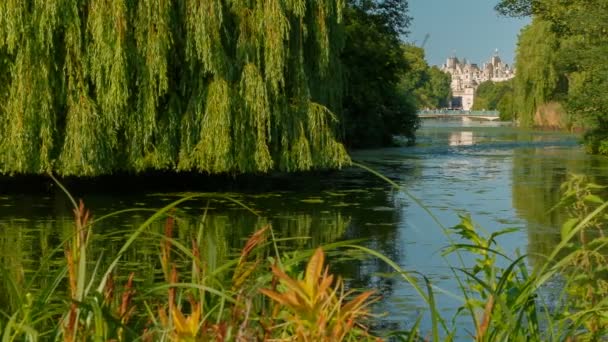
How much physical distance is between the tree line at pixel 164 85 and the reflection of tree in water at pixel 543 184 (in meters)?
3.32

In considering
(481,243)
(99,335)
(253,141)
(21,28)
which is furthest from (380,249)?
(99,335)

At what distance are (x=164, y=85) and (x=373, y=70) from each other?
19768 mm

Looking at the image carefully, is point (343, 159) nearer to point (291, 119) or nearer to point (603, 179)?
point (291, 119)

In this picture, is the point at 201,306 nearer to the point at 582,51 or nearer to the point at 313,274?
the point at 313,274

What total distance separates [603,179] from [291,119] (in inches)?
334

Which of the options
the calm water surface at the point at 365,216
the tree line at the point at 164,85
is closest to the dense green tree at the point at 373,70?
the calm water surface at the point at 365,216

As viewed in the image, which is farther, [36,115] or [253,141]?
[253,141]

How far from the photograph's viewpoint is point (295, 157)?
16.6m

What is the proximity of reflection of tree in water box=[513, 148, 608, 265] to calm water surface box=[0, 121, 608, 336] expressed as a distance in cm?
3

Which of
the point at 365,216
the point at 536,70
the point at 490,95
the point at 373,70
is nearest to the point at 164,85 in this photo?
the point at 365,216

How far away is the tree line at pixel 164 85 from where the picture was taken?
14641 mm

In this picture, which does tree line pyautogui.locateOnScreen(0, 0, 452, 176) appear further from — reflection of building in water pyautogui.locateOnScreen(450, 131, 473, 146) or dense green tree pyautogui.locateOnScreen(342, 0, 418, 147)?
reflection of building in water pyautogui.locateOnScreen(450, 131, 473, 146)

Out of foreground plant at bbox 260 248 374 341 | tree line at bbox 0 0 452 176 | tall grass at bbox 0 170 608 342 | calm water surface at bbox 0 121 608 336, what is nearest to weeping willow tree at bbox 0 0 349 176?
tree line at bbox 0 0 452 176

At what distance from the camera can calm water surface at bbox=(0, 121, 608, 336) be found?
988 centimetres
